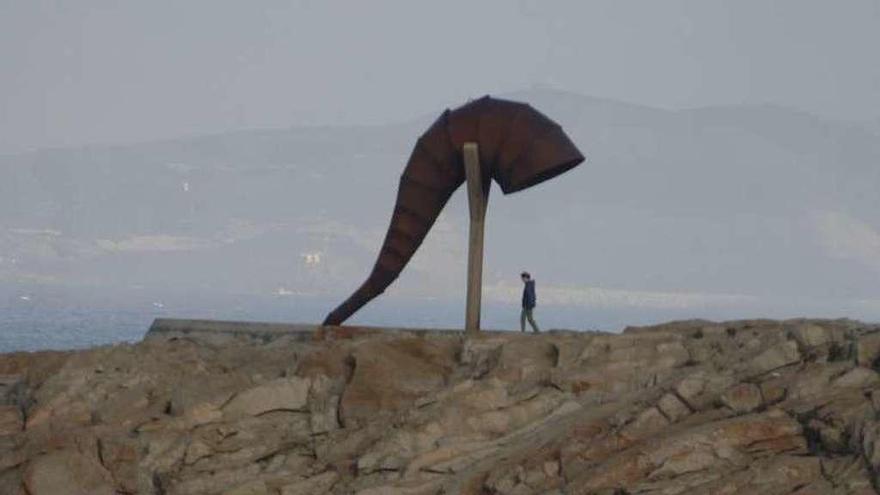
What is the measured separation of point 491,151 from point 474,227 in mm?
1275

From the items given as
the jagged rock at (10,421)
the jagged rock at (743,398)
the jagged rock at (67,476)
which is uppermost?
the jagged rock at (743,398)

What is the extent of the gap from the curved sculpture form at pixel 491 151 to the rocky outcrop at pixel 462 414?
11.3 feet

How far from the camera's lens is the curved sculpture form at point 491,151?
30.3 m

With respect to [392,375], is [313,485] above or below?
below

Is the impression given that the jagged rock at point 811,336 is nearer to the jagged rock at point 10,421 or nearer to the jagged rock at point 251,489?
the jagged rock at point 251,489

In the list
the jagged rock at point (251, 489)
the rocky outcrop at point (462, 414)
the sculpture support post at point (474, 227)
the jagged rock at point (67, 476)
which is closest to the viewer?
the rocky outcrop at point (462, 414)

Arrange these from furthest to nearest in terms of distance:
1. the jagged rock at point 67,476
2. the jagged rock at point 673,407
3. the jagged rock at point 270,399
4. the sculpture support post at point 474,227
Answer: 1. the sculpture support post at point 474,227
2. the jagged rock at point 270,399
3. the jagged rock at point 67,476
4. the jagged rock at point 673,407

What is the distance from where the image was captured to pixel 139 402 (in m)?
27.8

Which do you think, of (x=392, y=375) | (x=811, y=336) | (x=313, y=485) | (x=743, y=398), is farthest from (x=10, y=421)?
(x=811, y=336)

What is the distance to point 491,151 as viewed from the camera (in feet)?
99.5

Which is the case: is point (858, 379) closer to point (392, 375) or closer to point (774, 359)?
point (774, 359)

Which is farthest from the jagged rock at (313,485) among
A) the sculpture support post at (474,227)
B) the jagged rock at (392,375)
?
the sculpture support post at (474,227)

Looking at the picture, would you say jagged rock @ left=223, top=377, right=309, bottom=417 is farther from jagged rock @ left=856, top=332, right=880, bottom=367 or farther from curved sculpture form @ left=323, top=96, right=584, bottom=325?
jagged rock @ left=856, top=332, right=880, bottom=367

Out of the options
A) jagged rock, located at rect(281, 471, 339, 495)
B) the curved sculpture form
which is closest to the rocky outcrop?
jagged rock, located at rect(281, 471, 339, 495)
